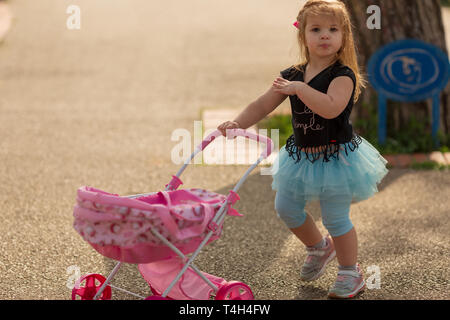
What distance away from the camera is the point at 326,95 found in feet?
11.3

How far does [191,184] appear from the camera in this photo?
224 inches

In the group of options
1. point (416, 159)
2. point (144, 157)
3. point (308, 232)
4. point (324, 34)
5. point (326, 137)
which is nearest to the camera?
point (324, 34)

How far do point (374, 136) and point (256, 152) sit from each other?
1.06m

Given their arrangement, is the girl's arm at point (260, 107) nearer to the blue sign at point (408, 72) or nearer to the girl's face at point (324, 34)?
the girl's face at point (324, 34)

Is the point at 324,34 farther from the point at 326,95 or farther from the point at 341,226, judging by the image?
the point at 341,226

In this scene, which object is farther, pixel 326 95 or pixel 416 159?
pixel 416 159

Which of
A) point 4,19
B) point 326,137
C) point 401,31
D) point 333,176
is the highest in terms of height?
point 4,19

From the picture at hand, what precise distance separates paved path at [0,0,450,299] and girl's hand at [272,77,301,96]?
1.08 meters

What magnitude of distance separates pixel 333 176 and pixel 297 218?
13.2 inches

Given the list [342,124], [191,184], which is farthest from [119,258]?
[191,184]

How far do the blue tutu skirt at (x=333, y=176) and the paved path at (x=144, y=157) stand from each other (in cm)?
56

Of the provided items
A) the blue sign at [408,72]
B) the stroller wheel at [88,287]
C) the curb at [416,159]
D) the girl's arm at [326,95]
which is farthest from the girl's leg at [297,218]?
the blue sign at [408,72]

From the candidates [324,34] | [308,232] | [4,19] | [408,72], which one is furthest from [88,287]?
[4,19]

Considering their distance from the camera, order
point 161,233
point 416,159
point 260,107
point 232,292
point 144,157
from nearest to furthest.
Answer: point 161,233 < point 232,292 < point 260,107 < point 416,159 < point 144,157
